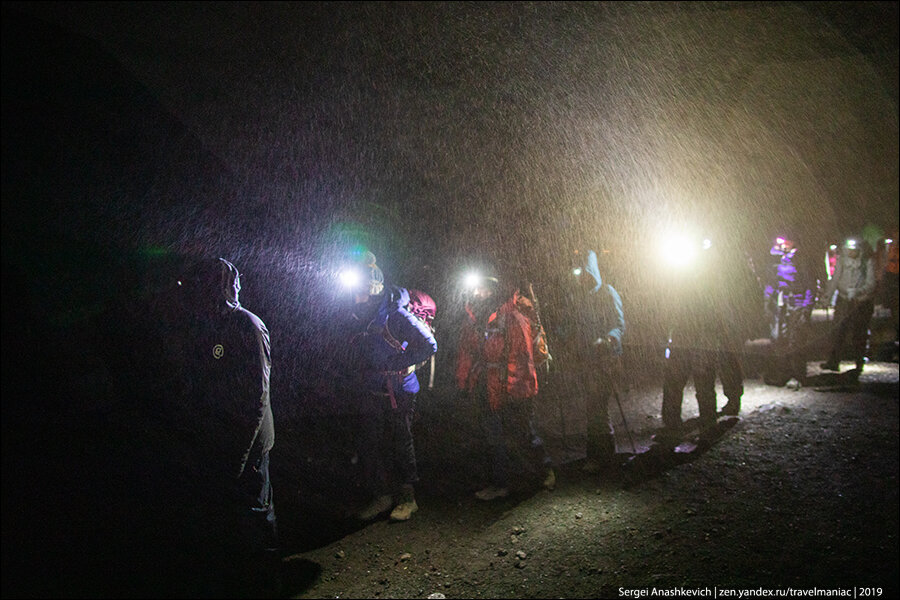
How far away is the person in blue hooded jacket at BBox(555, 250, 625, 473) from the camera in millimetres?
4555

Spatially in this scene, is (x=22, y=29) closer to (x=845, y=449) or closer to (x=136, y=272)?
(x=136, y=272)

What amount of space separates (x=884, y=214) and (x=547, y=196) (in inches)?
715

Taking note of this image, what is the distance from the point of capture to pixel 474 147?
1046cm

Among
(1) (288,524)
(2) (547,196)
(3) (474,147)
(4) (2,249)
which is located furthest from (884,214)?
(4) (2,249)

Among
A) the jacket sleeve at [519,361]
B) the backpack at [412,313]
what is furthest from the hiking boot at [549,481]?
the backpack at [412,313]

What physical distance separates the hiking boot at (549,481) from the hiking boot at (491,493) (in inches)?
16.6

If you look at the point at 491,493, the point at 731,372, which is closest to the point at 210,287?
the point at 491,493

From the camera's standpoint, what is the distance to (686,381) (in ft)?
17.7

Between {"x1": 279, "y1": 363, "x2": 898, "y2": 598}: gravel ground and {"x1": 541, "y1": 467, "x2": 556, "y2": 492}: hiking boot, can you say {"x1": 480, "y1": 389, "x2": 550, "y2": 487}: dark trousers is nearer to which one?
{"x1": 541, "y1": 467, "x2": 556, "y2": 492}: hiking boot

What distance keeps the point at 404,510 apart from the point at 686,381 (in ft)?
13.5

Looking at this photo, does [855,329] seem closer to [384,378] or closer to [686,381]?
[686,381]

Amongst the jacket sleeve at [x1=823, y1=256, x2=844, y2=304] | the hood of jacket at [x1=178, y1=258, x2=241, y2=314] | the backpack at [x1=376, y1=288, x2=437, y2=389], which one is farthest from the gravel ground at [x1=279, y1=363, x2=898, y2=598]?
the jacket sleeve at [x1=823, y1=256, x2=844, y2=304]

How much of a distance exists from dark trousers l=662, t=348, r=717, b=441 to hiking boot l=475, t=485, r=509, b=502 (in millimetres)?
2608

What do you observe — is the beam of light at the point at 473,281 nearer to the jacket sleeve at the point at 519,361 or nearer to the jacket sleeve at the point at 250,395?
the jacket sleeve at the point at 519,361
